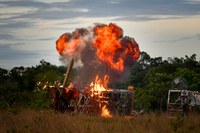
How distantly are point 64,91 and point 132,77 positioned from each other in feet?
156

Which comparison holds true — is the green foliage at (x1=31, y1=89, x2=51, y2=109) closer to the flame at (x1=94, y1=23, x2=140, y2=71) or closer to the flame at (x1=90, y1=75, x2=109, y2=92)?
the flame at (x1=90, y1=75, x2=109, y2=92)

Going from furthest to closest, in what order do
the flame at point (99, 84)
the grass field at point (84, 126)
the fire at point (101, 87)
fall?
1. the flame at point (99, 84)
2. the fire at point (101, 87)
3. the grass field at point (84, 126)

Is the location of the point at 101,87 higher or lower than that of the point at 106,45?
lower

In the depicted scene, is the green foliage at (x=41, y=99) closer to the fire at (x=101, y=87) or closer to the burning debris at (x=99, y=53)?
the burning debris at (x=99, y=53)

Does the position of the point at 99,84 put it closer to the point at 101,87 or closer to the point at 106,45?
the point at 101,87

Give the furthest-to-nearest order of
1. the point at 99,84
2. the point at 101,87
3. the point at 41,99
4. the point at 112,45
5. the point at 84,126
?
the point at 41,99
the point at 112,45
the point at 99,84
the point at 101,87
the point at 84,126

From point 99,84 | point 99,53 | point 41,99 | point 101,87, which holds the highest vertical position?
point 99,53

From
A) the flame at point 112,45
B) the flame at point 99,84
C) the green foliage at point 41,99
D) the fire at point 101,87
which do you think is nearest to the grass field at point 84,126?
the fire at point 101,87

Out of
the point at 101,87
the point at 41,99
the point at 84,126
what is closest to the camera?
the point at 84,126

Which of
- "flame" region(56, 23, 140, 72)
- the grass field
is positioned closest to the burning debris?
"flame" region(56, 23, 140, 72)

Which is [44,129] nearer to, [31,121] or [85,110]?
[31,121]

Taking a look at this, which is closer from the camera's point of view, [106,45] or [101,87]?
[101,87]

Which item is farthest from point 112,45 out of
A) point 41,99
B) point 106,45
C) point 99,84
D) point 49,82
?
point 49,82

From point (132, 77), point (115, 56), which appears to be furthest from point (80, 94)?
point (132, 77)
